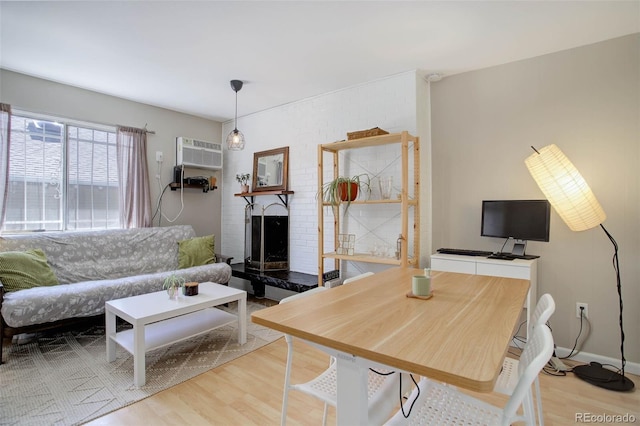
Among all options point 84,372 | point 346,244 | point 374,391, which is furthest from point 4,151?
point 374,391

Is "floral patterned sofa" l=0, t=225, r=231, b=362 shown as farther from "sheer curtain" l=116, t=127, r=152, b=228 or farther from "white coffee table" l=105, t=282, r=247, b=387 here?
"white coffee table" l=105, t=282, r=247, b=387

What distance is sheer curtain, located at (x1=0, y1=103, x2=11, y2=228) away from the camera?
9.65ft

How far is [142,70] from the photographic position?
9.84ft

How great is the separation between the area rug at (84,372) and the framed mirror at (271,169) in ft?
6.07

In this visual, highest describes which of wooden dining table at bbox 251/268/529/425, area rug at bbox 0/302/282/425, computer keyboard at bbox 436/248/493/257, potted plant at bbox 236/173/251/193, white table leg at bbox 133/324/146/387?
potted plant at bbox 236/173/251/193

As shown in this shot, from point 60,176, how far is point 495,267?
4.31 meters

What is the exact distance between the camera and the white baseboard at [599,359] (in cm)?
229

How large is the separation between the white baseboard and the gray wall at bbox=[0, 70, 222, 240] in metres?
4.27

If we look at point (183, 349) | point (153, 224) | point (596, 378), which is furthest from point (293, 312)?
point (153, 224)

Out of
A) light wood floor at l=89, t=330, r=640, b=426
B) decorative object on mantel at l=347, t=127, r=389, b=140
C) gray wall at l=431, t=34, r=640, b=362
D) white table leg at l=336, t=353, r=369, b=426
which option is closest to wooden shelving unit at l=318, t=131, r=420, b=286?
decorative object on mantel at l=347, t=127, r=389, b=140

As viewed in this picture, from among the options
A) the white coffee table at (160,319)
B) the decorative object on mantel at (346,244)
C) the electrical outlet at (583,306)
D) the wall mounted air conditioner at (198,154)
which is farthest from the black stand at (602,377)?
the wall mounted air conditioner at (198,154)

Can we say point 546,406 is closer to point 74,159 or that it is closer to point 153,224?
point 153,224

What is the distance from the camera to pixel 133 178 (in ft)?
12.6

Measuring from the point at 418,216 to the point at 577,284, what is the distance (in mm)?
1316
